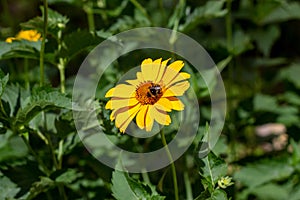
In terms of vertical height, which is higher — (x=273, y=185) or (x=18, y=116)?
(x=18, y=116)

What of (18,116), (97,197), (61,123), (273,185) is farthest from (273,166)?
(18,116)

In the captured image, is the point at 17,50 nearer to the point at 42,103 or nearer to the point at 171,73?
the point at 42,103

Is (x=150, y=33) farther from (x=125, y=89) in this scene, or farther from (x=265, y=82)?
(x=265, y=82)

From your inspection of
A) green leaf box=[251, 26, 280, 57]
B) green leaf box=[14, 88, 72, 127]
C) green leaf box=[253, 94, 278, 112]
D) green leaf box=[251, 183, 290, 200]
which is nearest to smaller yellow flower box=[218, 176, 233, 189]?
green leaf box=[14, 88, 72, 127]

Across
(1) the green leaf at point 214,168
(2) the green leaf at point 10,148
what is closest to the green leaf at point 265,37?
(2) the green leaf at point 10,148

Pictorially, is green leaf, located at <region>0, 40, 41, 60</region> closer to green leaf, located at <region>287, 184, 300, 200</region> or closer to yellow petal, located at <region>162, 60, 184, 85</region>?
yellow petal, located at <region>162, 60, 184, 85</region>

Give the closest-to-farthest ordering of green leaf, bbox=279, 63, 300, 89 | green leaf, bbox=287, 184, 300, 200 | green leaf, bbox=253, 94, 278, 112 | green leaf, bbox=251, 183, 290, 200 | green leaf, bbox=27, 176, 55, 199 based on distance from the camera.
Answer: green leaf, bbox=27, 176, 55, 199 < green leaf, bbox=287, 184, 300, 200 < green leaf, bbox=251, 183, 290, 200 < green leaf, bbox=253, 94, 278, 112 < green leaf, bbox=279, 63, 300, 89
